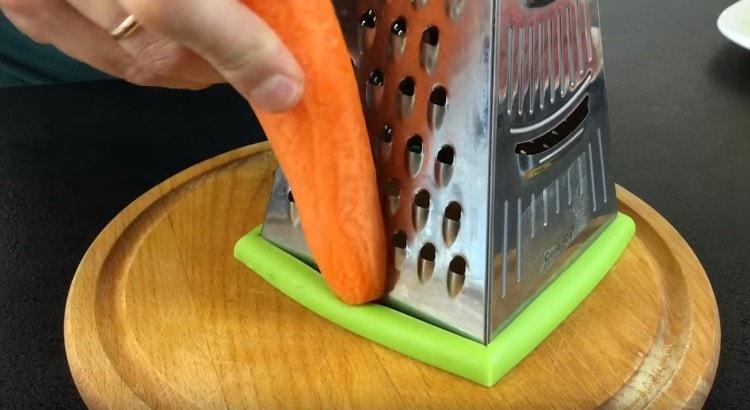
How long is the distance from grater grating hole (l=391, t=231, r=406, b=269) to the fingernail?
6.7 inches

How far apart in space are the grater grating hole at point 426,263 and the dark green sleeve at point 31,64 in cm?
81

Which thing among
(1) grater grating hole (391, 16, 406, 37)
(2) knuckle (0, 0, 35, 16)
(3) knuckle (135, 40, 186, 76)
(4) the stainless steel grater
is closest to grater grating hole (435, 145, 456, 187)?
(4) the stainless steel grater

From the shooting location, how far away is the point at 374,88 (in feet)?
2.26

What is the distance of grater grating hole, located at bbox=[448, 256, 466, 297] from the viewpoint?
0.68m

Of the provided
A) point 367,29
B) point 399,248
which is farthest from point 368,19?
point 399,248

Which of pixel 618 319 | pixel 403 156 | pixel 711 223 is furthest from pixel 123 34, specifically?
pixel 711 223

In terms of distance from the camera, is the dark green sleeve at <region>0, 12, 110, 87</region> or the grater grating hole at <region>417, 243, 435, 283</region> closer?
the grater grating hole at <region>417, 243, 435, 283</region>

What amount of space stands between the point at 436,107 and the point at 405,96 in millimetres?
35

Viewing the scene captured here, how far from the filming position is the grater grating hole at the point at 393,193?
708mm

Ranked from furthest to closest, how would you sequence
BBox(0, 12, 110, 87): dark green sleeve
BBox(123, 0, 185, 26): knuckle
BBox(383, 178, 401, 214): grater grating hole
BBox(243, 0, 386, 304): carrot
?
BBox(0, 12, 110, 87): dark green sleeve → BBox(383, 178, 401, 214): grater grating hole → BBox(243, 0, 386, 304): carrot → BBox(123, 0, 185, 26): knuckle

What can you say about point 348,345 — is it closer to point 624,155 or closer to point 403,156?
point 403,156

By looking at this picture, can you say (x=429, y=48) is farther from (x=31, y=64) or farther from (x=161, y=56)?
(x=31, y=64)

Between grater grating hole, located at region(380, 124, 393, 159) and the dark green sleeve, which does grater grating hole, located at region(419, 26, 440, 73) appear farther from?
the dark green sleeve

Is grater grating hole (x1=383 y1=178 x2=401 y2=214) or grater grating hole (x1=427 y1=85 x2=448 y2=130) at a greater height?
grater grating hole (x1=427 y1=85 x2=448 y2=130)
